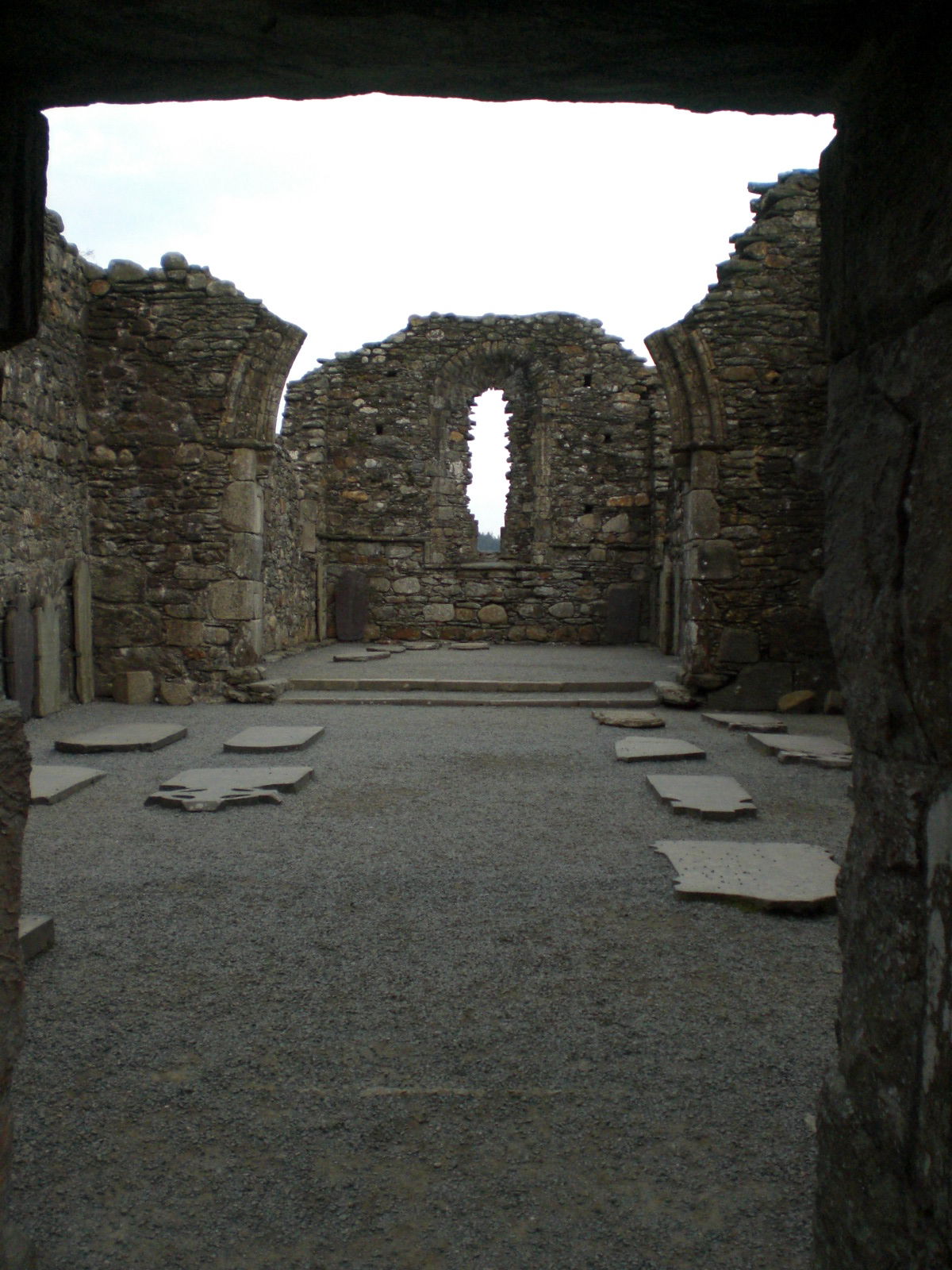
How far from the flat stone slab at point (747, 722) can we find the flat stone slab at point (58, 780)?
481 cm

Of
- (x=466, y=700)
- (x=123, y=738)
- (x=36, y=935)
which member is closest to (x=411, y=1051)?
(x=36, y=935)

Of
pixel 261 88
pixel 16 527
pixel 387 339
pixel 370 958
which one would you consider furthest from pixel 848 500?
pixel 387 339

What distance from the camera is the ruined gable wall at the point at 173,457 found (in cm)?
830

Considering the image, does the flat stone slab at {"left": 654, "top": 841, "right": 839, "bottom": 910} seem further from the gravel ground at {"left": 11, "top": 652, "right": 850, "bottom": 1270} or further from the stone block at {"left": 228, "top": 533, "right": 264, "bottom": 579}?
the stone block at {"left": 228, "top": 533, "right": 264, "bottom": 579}

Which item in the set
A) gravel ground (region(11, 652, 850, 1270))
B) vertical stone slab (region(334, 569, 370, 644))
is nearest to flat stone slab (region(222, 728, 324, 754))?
gravel ground (region(11, 652, 850, 1270))

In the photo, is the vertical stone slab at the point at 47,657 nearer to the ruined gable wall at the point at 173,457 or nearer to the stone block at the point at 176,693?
the ruined gable wall at the point at 173,457

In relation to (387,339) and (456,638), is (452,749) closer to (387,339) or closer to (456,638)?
(456,638)

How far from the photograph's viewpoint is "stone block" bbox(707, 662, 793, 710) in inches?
326

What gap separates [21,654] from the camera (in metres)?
7.04

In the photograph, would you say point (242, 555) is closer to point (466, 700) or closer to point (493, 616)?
point (466, 700)

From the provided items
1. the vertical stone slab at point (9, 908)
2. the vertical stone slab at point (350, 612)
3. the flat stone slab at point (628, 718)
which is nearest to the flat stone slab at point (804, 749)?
the flat stone slab at point (628, 718)

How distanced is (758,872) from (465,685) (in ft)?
18.9

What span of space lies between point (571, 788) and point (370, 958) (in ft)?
8.11

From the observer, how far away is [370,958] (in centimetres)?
282
